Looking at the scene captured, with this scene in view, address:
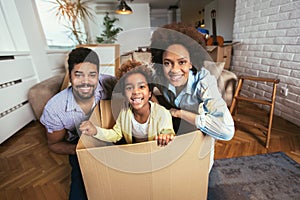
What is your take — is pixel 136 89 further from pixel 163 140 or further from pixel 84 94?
pixel 84 94

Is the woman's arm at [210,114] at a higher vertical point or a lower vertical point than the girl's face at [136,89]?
lower

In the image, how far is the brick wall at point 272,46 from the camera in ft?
4.16

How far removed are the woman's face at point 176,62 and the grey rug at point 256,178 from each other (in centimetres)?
66

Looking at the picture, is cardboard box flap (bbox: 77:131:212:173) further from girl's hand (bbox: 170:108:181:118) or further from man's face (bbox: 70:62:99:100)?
man's face (bbox: 70:62:99:100)

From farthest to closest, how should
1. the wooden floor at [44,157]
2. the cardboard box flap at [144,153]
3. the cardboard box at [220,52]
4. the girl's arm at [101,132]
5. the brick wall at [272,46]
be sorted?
the cardboard box at [220,52]
the brick wall at [272,46]
the wooden floor at [44,157]
the girl's arm at [101,132]
the cardboard box flap at [144,153]

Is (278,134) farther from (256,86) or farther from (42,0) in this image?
(42,0)

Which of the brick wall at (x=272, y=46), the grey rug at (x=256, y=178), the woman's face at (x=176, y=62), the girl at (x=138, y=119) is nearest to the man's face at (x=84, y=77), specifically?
the girl at (x=138, y=119)

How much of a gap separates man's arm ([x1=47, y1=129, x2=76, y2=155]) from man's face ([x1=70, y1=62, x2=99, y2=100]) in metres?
0.24

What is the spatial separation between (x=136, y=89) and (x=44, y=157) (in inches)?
42.7

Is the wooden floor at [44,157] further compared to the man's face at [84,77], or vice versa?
the wooden floor at [44,157]

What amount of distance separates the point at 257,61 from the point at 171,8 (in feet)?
12.9

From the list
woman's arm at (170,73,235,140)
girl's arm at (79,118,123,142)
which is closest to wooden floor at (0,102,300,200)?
girl's arm at (79,118,123,142)

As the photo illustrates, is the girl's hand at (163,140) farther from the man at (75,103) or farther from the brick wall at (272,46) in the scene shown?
the brick wall at (272,46)

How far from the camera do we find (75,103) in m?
0.67
